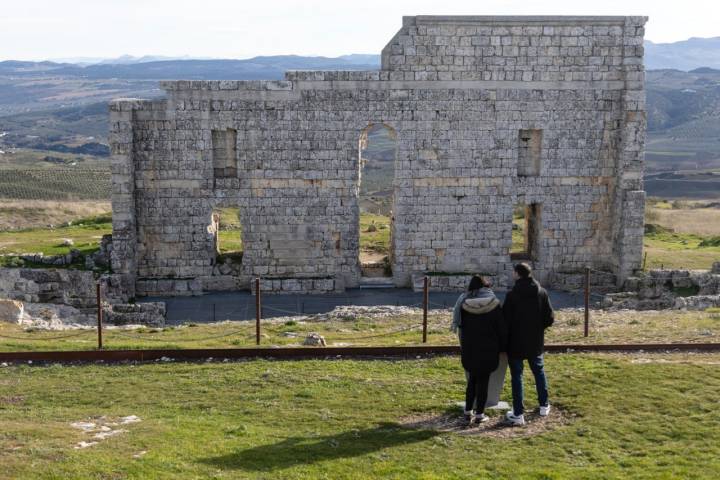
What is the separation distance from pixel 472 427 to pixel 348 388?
2.46 m

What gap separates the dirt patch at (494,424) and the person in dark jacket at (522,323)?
0.57 ft

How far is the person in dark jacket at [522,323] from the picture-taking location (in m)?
10.7

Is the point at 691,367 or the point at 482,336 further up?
the point at 482,336

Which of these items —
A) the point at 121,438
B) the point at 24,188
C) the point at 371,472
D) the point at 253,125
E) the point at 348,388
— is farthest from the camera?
the point at 24,188

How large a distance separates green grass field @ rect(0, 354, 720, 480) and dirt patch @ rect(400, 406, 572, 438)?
0.04 metres

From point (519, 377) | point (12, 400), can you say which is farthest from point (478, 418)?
point (12, 400)

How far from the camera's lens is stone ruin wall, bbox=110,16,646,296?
80.2 ft

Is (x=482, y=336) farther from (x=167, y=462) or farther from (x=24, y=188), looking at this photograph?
(x=24, y=188)

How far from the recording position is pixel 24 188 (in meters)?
65.9

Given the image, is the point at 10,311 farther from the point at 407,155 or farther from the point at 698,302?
the point at 698,302

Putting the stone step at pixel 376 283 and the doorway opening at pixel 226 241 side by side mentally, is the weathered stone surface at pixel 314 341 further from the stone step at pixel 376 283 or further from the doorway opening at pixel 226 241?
the doorway opening at pixel 226 241

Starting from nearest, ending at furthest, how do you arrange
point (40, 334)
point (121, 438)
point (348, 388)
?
point (121, 438) → point (348, 388) → point (40, 334)

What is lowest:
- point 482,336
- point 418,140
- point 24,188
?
point 24,188

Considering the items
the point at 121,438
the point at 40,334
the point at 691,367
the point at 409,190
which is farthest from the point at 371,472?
the point at 409,190
